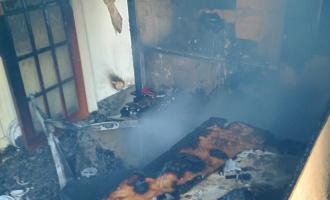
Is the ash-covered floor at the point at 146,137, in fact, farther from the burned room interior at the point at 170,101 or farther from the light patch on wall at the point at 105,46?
the light patch on wall at the point at 105,46

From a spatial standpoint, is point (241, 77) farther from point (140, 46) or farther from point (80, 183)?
point (80, 183)

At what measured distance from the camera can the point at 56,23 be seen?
6793 mm

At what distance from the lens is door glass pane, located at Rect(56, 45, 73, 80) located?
6.99 meters

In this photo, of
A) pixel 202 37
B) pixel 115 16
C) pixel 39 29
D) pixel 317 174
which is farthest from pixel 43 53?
pixel 317 174

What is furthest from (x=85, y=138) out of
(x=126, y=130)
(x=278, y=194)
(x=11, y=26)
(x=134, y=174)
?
(x=278, y=194)

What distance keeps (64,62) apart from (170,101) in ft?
7.80

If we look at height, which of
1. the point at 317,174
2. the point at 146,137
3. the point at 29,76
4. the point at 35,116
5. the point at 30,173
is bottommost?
the point at 30,173

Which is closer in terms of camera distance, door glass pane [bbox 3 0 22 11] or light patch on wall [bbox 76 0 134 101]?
door glass pane [bbox 3 0 22 11]

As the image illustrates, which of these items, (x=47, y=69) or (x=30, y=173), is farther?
(x=47, y=69)

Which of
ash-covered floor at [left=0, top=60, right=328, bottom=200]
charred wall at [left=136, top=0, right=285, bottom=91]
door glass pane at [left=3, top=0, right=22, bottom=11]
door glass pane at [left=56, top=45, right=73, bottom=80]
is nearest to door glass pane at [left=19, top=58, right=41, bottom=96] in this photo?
door glass pane at [left=56, top=45, right=73, bottom=80]

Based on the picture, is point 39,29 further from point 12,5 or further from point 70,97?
point 70,97

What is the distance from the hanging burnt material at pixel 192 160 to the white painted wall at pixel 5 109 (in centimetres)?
331

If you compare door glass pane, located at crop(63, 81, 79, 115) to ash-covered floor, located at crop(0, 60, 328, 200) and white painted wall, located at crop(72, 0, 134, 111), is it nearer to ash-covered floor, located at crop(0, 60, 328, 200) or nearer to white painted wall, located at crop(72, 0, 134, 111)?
white painted wall, located at crop(72, 0, 134, 111)

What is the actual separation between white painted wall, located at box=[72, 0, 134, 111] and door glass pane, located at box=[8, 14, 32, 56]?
1.22 metres
